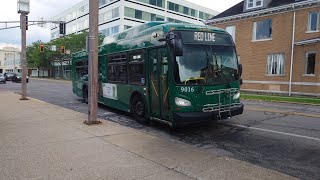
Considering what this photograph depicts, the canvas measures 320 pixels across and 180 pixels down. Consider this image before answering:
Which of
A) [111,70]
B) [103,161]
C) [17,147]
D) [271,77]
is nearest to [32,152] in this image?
[17,147]

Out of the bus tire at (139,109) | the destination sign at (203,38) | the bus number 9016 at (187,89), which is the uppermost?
the destination sign at (203,38)

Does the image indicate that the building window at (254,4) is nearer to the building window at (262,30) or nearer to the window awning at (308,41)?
the building window at (262,30)

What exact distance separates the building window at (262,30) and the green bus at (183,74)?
19.5m

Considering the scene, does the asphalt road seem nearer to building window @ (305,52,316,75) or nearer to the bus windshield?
the bus windshield

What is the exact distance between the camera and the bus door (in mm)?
8391

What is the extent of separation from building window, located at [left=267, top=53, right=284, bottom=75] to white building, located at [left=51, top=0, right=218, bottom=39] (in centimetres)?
3656

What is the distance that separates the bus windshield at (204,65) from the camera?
8008 mm

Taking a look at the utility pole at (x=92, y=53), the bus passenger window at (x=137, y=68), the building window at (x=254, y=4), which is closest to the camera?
the utility pole at (x=92, y=53)

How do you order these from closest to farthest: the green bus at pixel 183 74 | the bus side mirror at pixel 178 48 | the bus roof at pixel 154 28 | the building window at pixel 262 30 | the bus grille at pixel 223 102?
the bus side mirror at pixel 178 48
the green bus at pixel 183 74
the bus grille at pixel 223 102
the bus roof at pixel 154 28
the building window at pixel 262 30

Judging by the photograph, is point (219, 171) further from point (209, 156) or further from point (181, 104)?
point (181, 104)

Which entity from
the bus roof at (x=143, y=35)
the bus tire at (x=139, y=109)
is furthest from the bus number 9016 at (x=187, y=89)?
the bus tire at (x=139, y=109)

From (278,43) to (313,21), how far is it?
3.19 metres

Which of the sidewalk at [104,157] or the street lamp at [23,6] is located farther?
the street lamp at [23,6]

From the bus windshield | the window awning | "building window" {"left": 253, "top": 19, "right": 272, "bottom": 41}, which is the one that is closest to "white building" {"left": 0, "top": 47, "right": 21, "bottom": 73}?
"building window" {"left": 253, "top": 19, "right": 272, "bottom": 41}
